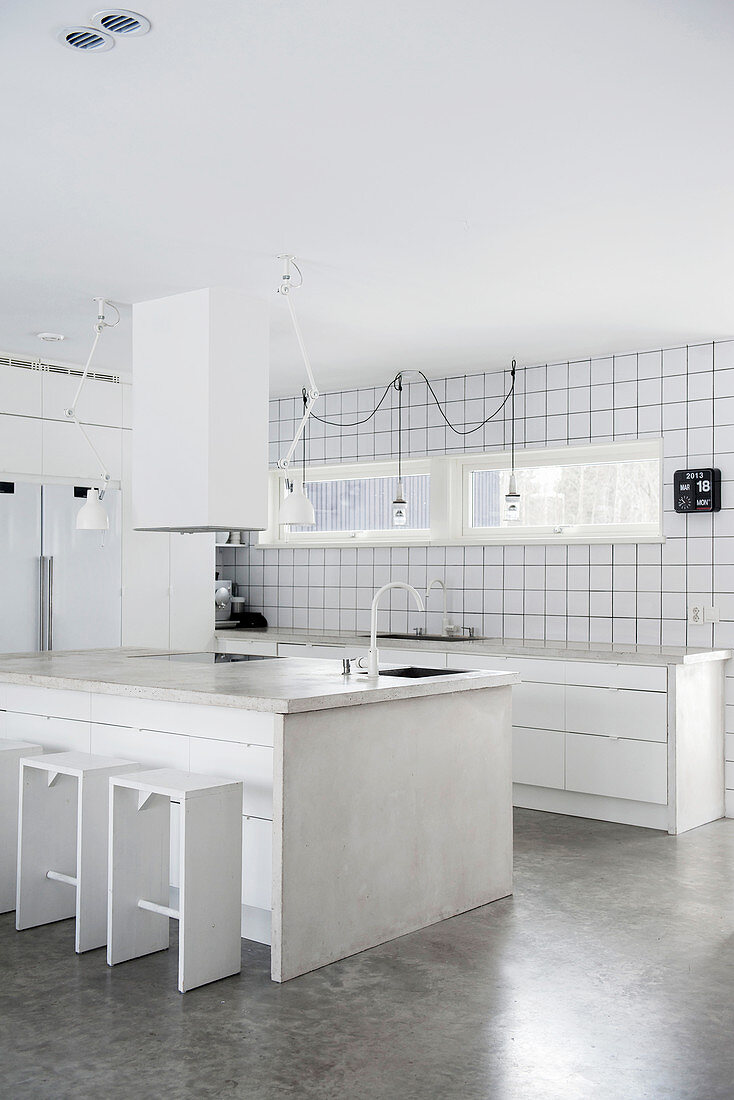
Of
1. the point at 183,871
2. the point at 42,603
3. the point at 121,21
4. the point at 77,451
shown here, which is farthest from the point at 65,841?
the point at 77,451

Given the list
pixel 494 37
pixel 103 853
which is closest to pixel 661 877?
pixel 103 853

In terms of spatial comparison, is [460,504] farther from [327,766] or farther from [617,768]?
[327,766]

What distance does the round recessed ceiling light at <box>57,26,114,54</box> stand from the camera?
7.68 ft

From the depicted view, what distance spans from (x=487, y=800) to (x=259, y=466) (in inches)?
61.5

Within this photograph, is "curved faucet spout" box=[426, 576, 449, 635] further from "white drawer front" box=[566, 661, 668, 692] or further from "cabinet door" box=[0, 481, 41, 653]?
"cabinet door" box=[0, 481, 41, 653]

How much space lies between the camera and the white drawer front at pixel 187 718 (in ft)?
11.4

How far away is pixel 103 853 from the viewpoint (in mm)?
3529

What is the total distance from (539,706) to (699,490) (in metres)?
1.40

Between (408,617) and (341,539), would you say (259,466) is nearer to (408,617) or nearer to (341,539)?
(408,617)

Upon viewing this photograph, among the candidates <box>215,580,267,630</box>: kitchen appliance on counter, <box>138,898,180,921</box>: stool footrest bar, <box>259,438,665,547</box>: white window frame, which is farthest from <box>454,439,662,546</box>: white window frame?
<box>138,898,180,921</box>: stool footrest bar

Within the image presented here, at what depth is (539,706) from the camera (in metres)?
5.39

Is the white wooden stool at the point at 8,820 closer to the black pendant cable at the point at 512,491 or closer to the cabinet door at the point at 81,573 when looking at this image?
the cabinet door at the point at 81,573

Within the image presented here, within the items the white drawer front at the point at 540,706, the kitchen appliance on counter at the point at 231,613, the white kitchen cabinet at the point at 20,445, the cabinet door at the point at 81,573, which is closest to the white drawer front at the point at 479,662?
the white drawer front at the point at 540,706

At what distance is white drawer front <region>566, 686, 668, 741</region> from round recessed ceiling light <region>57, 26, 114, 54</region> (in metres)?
3.78
